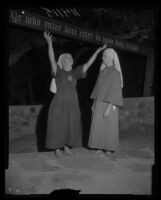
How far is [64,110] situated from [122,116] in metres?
0.64

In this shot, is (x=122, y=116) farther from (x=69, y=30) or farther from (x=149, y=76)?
(x=69, y=30)

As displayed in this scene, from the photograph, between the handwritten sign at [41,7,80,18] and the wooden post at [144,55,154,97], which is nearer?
the handwritten sign at [41,7,80,18]

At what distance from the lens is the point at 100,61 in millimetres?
3668

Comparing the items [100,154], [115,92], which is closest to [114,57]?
[115,92]

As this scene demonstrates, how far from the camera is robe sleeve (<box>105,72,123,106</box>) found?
3.63m

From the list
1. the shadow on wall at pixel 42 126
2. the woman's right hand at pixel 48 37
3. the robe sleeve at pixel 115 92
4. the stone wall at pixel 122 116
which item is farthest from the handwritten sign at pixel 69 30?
the shadow on wall at pixel 42 126

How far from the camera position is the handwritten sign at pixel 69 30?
3.47 meters

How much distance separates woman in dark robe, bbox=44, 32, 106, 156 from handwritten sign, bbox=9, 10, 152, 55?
0.13 m

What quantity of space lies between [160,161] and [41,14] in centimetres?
199

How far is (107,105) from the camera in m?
3.64

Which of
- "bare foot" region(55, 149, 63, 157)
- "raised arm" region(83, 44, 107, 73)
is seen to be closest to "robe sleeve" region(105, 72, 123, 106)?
"raised arm" region(83, 44, 107, 73)

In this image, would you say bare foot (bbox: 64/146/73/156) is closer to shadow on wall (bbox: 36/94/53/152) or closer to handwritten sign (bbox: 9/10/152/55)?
shadow on wall (bbox: 36/94/53/152)

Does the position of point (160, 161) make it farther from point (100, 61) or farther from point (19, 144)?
point (19, 144)

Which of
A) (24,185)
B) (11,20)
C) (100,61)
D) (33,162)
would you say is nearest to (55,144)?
(33,162)
